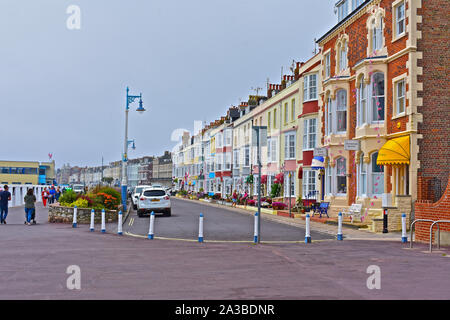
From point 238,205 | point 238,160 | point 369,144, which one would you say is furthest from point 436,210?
point 238,160

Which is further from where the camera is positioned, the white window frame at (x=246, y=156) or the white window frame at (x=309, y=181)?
the white window frame at (x=246, y=156)

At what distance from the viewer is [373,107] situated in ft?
77.5

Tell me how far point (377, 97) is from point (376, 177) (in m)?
3.71

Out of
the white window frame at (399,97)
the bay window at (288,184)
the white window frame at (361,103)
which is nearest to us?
the white window frame at (399,97)

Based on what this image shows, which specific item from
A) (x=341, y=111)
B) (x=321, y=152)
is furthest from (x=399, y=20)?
(x=321, y=152)

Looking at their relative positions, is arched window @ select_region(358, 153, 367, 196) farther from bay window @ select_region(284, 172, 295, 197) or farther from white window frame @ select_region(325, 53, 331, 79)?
bay window @ select_region(284, 172, 295, 197)

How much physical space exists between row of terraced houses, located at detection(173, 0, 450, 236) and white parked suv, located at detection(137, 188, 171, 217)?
9103 millimetres

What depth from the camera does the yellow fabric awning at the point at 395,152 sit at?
67.7 feet

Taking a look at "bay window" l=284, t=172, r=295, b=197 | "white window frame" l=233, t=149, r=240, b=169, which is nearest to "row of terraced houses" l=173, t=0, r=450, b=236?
"bay window" l=284, t=172, r=295, b=197

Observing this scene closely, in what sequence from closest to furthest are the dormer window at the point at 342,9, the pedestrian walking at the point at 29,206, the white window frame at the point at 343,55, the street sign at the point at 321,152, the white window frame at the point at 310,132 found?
the pedestrian walking at the point at 29,206 < the white window frame at the point at 343,55 < the street sign at the point at 321,152 < the dormer window at the point at 342,9 < the white window frame at the point at 310,132

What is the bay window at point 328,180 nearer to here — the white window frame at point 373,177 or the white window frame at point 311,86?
the white window frame at point 373,177

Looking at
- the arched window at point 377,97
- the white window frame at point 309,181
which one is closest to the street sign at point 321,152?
the arched window at point 377,97

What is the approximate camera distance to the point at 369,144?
23.3m
